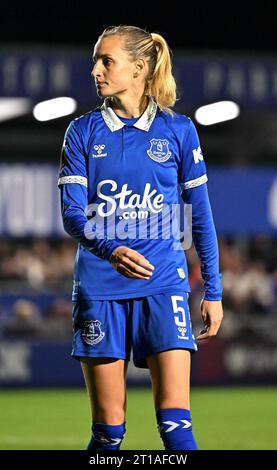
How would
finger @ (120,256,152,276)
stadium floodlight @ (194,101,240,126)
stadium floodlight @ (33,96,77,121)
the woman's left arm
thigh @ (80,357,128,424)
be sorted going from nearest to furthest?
Answer: finger @ (120,256,152,276) < thigh @ (80,357,128,424) < the woman's left arm < stadium floodlight @ (33,96,77,121) < stadium floodlight @ (194,101,240,126)

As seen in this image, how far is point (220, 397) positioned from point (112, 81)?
932 centimetres

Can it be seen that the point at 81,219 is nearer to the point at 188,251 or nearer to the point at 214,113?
the point at 188,251

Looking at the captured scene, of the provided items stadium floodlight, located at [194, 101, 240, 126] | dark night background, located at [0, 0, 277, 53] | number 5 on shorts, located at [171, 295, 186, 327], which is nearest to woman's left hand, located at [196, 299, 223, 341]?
number 5 on shorts, located at [171, 295, 186, 327]

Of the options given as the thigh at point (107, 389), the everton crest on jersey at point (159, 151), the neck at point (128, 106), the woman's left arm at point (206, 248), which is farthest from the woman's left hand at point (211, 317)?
the neck at point (128, 106)

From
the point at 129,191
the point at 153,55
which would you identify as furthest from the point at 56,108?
the point at 129,191

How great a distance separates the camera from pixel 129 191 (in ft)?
16.2

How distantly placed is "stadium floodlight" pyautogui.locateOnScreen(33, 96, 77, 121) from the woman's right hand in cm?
821

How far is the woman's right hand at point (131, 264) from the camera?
4633 millimetres

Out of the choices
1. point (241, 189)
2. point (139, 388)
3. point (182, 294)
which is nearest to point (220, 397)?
point (139, 388)

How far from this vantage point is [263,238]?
17.6m

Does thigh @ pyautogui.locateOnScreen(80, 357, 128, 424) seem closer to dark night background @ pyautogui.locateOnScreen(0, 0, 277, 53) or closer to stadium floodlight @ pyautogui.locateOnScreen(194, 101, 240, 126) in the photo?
dark night background @ pyautogui.locateOnScreen(0, 0, 277, 53)

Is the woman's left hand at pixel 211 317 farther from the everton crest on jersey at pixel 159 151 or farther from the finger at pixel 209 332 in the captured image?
the everton crest on jersey at pixel 159 151

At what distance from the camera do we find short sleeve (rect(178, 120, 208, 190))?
Result: 5.06 meters

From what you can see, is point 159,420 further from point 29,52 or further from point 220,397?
point 220,397
